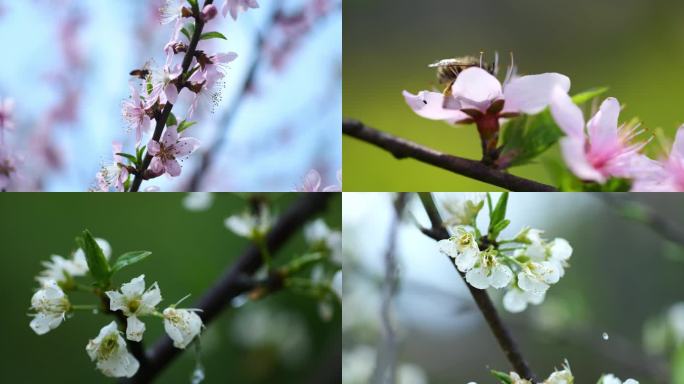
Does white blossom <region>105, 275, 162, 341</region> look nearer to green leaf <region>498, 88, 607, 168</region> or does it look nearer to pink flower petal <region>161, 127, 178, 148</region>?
pink flower petal <region>161, 127, 178, 148</region>

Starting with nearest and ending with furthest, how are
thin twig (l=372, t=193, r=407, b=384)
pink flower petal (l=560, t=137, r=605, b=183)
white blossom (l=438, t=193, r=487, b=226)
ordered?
1. pink flower petal (l=560, t=137, r=605, b=183)
2. white blossom (l=438, t=193, r=487, b=226)
3. thin twig (l=372, t=193, r=407, b=384)

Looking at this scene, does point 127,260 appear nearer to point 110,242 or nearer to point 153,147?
point 153,147

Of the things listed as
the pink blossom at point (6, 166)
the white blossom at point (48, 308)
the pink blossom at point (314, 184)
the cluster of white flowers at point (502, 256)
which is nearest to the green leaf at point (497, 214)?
the cluster of white flowers at point (502, 256)

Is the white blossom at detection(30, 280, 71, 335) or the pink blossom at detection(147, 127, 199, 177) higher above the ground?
the pink blossom at detection(147, 127, 199, 177)

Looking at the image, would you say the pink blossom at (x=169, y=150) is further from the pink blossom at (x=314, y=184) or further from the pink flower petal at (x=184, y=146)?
the pink blossom at (x=314, y=184)

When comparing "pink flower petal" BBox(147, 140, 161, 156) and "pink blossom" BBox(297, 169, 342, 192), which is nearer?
"pink flower petal" BBox(147, 140, 161, 156)

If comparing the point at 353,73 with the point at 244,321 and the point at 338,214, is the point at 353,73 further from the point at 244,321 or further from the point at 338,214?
the point at 244,321

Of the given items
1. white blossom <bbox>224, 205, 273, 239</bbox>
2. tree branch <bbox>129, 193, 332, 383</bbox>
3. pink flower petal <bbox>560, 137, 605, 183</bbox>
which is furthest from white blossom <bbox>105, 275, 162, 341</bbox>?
pink flower petal <bbox>560, 137, 605, 183</bbox>

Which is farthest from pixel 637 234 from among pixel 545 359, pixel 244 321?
pixel 244 321

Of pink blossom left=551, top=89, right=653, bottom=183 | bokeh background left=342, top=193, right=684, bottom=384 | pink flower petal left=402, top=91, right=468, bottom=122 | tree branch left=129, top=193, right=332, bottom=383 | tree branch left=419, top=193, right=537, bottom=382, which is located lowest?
bokeh background left=342, top=193, right=684, bottom=384
